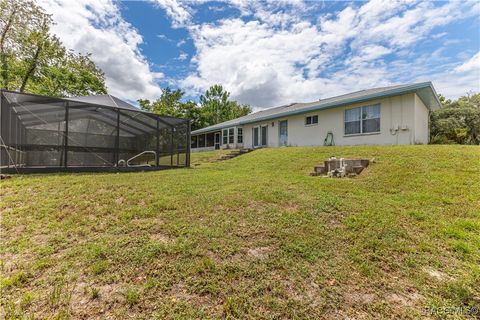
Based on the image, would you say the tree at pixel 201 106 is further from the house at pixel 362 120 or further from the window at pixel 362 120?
the window at pixel 362 120

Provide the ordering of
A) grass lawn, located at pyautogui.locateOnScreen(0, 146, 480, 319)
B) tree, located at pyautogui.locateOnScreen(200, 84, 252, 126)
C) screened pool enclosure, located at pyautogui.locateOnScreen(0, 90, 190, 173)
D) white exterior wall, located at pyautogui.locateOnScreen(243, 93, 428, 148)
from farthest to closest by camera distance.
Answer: tree, located at pyautogui.locateOnScreen(200, 84, 252, 126), white exterior wall, located at pyautogui.locateOnScreen(243, 93, 428, 148), screened pool enclosure, located at pyautogui.locateOnScreen(0, 90, 190, 173), grass lawn, located at pyautogui.locateOnScreen(0, 146, 480, 319)

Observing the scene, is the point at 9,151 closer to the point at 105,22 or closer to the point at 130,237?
the point at 130,237

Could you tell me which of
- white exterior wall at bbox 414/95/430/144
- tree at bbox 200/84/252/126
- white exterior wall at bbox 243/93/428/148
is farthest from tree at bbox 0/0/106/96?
white exterior wall at bbox 414/95/430/144

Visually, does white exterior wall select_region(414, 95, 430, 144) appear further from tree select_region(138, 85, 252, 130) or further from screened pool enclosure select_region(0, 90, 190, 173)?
tree select_region(138, 85, 252, 130)

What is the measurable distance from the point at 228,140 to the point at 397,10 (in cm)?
1425

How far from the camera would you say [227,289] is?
1.98 meters

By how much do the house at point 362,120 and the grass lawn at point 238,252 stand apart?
5956 mm

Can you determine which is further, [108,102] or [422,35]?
[108,102]

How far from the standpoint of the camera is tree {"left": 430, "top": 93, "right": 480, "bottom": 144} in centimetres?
1470

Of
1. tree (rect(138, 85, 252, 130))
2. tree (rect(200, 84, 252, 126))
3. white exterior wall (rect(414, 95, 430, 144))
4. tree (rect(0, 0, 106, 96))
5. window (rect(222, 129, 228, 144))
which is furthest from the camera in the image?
tree (rect(200, 84, 252, 126))

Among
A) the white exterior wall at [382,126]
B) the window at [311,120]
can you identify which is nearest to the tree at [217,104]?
the white exterior wall at [382,126]

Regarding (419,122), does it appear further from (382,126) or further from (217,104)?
(217,104)

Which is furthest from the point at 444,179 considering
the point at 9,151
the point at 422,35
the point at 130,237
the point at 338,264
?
the point at 9,151

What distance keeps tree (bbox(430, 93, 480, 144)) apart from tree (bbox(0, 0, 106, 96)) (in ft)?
98.6
